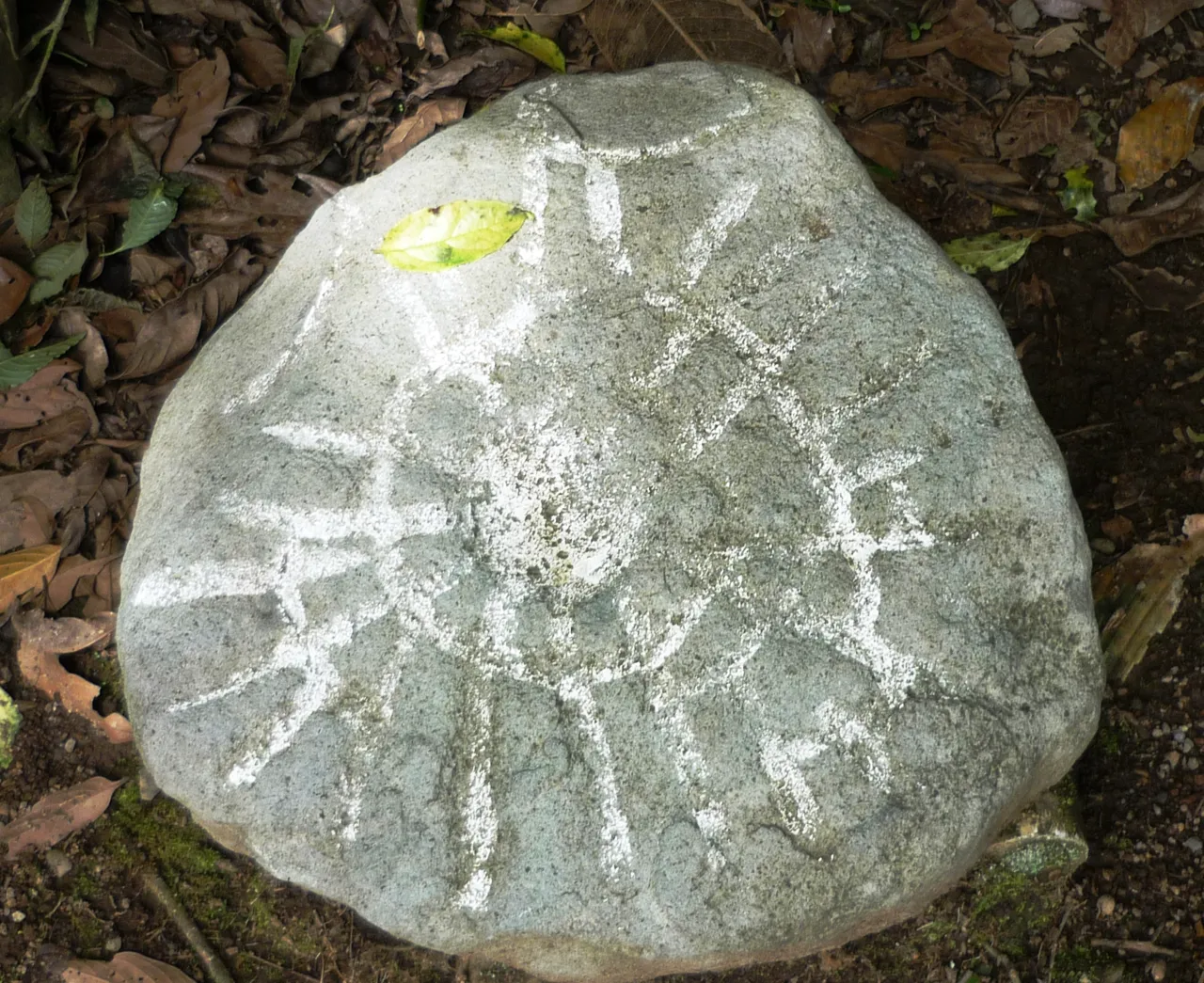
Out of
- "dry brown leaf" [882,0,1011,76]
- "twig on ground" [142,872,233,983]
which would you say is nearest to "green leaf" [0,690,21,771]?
"twig on ground" [142,872,233,983]

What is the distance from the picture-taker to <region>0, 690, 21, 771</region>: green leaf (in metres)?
2.25

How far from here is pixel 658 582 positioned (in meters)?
1.45

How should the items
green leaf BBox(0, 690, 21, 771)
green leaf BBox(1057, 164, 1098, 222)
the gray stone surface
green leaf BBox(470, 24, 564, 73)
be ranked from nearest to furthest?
the gray stone surface, green leaf BBox(0, 690, 21, 771), green leaf BBox(470, 24, 564, 73), green leaf BBox(1057, 164, 1098, 222)

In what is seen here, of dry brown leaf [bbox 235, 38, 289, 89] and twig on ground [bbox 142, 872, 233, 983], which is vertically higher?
dry brown leaf [bbox 235, 38, 289, 89]

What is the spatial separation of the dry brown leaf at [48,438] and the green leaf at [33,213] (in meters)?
0.39

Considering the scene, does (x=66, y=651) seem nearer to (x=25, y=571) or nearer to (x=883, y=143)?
(x=25, y=571)

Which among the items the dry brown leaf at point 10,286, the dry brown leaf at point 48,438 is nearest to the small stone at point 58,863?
the dry brown leaf at point 48,438

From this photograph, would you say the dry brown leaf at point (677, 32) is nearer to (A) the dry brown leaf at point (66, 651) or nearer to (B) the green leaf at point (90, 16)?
(B) the green leaf at point (90, 16)

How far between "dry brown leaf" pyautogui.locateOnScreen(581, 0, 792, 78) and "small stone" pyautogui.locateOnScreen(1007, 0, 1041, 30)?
2.15 feet

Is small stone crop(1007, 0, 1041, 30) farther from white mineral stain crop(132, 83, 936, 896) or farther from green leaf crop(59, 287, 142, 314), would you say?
green leaf crop(59, 287, 142, 314)

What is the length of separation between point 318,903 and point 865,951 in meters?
1.13

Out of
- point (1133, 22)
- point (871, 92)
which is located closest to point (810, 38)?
point (871, 92)

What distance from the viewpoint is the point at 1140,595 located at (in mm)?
2246

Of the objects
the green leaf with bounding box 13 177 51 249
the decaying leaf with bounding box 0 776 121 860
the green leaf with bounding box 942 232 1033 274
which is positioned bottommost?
the decaying leaf with bounding box 0 776 121 860
